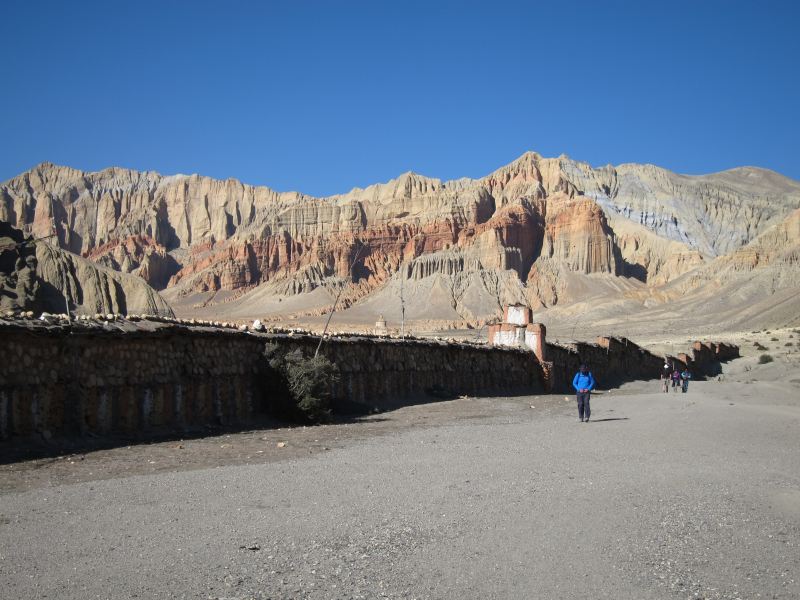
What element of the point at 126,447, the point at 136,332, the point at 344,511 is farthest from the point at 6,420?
the point at 344,511

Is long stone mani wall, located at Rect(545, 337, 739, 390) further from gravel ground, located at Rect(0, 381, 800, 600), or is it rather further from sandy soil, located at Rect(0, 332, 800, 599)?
gravel ground, located at Rect(0, 381, 800, 600)

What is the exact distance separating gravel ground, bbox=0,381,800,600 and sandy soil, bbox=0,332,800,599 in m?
0.02

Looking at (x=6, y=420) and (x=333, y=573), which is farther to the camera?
(x=6, y=420)

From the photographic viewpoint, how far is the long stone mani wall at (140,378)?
11289mm

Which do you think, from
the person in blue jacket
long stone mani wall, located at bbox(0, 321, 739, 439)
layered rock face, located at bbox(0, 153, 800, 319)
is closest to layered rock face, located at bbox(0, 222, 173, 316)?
long stone mani wall, located at bbox(0, 321, 739, 439)

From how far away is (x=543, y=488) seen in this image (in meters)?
8.93

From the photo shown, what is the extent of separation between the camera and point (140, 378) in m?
13.4

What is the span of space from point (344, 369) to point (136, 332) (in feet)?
24.7

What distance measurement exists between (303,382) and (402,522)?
9185mm

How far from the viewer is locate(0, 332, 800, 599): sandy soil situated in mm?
5574

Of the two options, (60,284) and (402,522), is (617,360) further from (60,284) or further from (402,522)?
(60,284)

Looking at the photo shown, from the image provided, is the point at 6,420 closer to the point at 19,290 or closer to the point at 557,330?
the point at 19,290

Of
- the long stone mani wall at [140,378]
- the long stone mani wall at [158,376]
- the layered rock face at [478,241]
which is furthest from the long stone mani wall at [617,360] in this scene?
the layered rock face at [478,241]

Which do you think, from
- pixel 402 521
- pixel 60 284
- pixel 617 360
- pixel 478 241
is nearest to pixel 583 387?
pixel 402 521
